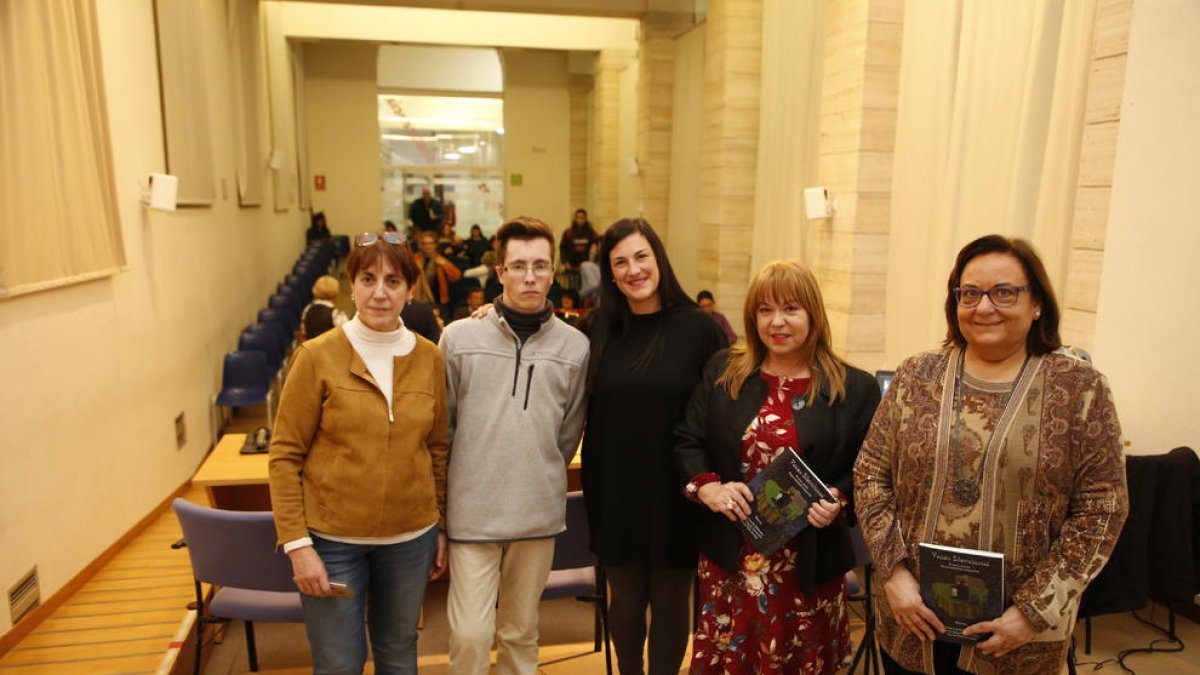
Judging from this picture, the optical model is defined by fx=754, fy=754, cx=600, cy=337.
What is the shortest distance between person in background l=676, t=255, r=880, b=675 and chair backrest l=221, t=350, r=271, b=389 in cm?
528

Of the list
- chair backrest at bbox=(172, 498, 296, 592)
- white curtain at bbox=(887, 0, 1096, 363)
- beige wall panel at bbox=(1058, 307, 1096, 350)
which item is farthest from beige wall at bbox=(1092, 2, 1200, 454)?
chair backrest at bbox=(172, 498, 296, 592)

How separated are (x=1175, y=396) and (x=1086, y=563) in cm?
260

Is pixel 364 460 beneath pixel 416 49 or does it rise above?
beneath

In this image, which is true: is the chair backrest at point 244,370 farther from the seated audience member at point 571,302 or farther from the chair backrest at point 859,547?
the chair backrest at point 859,547

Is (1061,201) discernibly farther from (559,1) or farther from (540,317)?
(559,1)

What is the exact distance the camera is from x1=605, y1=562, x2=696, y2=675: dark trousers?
7.52 feet

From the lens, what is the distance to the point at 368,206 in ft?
57.5

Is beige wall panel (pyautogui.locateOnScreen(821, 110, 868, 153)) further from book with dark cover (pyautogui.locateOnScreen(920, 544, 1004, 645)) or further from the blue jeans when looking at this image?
the blue jeans

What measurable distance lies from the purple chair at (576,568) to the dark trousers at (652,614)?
37 cm

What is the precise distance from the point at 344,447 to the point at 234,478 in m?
1.62

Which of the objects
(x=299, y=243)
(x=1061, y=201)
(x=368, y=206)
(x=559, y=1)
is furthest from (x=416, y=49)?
(x=1061, y=201)

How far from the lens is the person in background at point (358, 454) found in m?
2.00

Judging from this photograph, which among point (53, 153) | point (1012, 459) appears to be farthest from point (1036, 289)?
point (53, 153)

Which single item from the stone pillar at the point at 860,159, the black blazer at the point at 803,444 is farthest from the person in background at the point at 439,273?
the black blazer at the point at 803,444
